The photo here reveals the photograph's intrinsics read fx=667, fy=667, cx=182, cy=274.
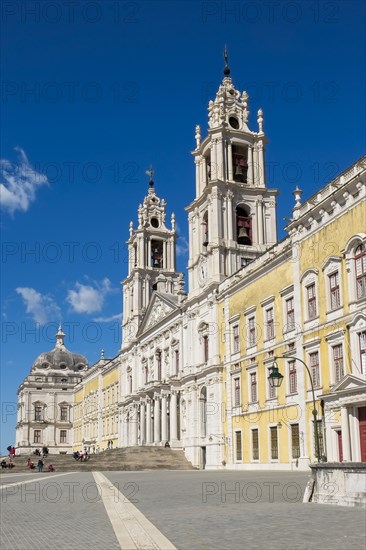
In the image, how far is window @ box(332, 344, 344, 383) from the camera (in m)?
29.4

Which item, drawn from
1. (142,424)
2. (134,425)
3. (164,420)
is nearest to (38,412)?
(134,425)

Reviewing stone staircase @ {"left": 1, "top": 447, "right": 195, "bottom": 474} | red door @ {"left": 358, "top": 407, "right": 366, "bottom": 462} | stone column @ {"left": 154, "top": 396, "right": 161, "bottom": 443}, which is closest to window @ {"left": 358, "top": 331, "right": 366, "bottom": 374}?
red door @ {"left": 358, "top": 407, "right": 366, "bottom": 462}

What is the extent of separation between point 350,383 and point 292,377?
7.41 metres

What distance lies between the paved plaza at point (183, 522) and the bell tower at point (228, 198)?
95.5ft

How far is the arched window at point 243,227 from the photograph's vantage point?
159ft

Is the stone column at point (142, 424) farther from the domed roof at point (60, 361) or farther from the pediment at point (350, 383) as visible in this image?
the domed roof at point (60, 361)

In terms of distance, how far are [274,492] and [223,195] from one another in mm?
31683

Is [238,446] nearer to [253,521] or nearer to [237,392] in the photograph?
[237,392]

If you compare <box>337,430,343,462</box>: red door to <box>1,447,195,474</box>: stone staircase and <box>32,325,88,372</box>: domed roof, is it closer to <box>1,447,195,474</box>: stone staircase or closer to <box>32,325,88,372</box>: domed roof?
<box>1,447,195,474</box>: stone staircase

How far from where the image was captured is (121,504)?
16.5m

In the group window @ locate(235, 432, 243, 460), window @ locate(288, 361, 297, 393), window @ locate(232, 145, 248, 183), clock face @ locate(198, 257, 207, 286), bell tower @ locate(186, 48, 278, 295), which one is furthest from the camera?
window @ locate(232, 145, 248, 183)

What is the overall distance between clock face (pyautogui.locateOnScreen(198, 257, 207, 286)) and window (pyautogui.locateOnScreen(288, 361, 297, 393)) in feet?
48.1

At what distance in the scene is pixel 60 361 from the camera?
116500 mm

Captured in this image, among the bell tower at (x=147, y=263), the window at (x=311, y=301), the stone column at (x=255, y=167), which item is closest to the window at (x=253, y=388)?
the window at (x=311, y=301)
